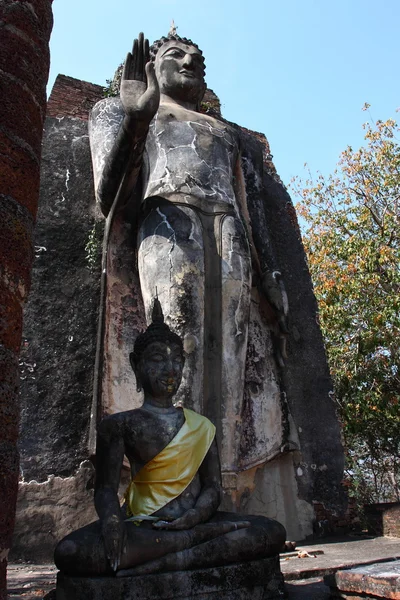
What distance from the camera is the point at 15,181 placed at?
6.15 ft

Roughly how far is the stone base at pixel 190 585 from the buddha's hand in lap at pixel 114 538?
7cm

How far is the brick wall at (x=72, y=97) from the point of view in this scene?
543 cm

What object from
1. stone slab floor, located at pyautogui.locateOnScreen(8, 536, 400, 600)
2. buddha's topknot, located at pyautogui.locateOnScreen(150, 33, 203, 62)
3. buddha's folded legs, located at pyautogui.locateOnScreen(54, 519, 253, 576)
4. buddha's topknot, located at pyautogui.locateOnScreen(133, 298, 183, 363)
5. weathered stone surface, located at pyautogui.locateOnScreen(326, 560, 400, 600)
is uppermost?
buddha's topknot, located at pyautogui.locateOnScreen(150, 33, 203, 62)

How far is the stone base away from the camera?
82.7 inches

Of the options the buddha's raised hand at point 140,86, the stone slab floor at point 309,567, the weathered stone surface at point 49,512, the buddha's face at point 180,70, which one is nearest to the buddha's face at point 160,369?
the stone slab floor at point 309,567

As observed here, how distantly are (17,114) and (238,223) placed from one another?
2419 mm

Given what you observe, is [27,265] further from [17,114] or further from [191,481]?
[191,481]

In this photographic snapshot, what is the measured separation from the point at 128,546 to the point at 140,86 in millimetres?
2710

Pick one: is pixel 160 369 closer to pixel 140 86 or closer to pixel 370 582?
pixel 370 582

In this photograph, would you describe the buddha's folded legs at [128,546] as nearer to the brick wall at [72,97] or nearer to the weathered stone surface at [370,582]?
the weathered stone surface at [370,582]

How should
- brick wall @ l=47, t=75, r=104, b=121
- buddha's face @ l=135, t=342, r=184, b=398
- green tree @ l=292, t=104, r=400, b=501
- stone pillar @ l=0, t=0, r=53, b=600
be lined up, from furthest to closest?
green tree @ l=292, t=104, r=400, b=501 → brick wall @ l=47, t=75, r=104, b=121 → buddha's face @ l=135, t=342, r=184, b=398 → stone pillar @ l=0, t=0, r=53, b=600

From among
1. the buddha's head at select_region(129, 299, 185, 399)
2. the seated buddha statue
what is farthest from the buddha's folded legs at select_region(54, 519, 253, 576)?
the buddha's head at select_region(129, 299, 185, 399)

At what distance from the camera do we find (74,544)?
2172 mm

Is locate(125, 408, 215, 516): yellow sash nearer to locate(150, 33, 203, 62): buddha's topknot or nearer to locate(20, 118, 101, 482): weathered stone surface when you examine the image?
locate(20, 118, 101, 482): weathered stone surface
